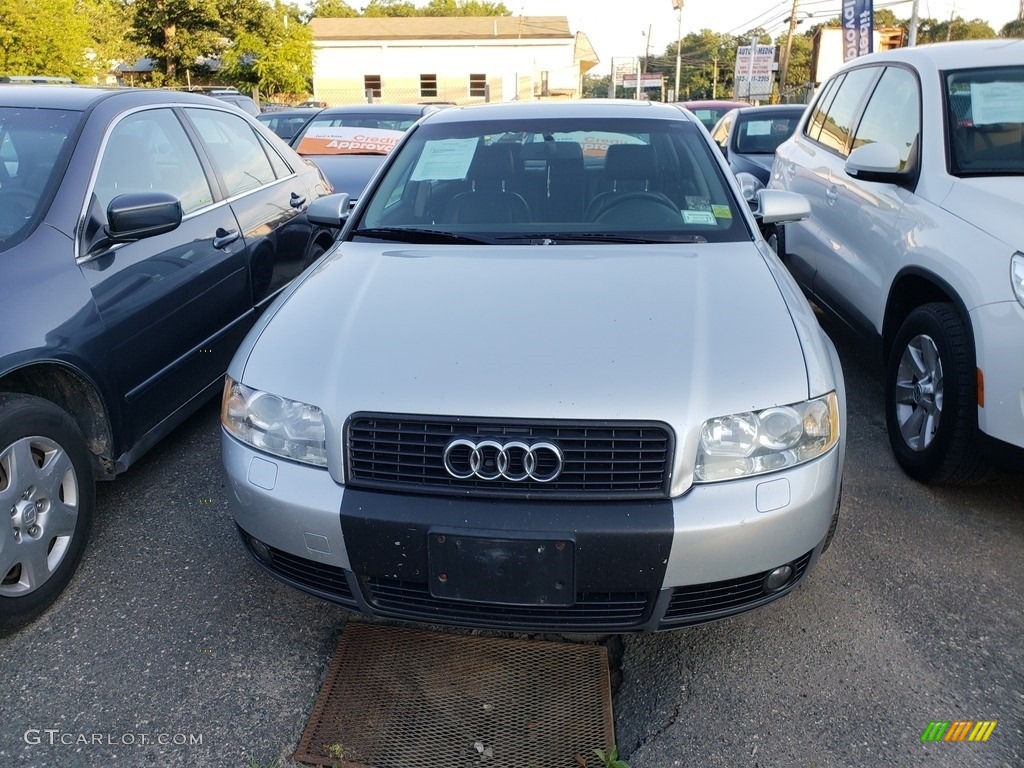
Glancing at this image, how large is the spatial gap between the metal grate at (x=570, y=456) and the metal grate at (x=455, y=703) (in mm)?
678

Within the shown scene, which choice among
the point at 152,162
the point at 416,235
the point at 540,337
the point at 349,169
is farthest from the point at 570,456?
the point at 349,169

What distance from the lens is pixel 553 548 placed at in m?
2.13

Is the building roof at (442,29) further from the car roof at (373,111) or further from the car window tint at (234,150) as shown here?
the car window tint at (234,150)

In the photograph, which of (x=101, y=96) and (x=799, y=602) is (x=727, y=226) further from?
(x=101, y=96)

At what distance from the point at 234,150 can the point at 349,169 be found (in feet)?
11.5

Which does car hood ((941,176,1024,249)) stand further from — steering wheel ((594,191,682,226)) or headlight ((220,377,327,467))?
headlight ((220,377,327,467))

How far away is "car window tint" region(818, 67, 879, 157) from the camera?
16.2 feet

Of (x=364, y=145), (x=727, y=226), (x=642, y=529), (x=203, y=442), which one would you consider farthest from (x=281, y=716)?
(x=364, y=145)

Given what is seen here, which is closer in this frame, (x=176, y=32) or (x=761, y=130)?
(x=761, y=130)

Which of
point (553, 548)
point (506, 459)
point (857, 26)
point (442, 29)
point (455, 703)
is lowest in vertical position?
point (455, 703)

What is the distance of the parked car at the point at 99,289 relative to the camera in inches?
105

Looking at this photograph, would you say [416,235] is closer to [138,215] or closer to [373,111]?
[138,215]

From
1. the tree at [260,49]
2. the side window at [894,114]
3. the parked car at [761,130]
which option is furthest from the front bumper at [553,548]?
the tree at [260,49]

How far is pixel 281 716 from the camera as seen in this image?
93.2 inches
